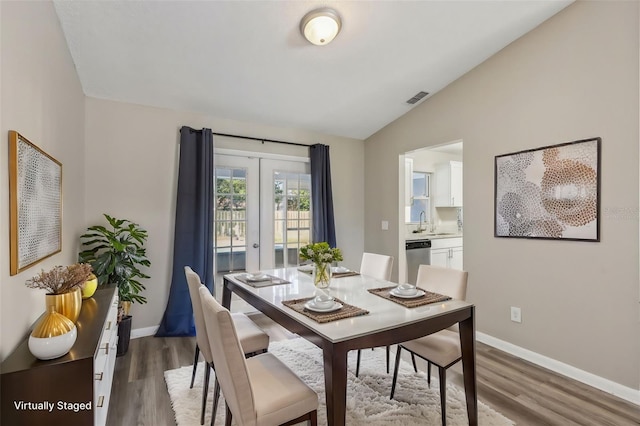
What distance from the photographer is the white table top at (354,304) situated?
1519mm

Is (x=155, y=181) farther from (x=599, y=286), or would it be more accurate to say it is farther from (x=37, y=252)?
(x=599, y=286)

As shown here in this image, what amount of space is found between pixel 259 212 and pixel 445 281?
7.99 feet

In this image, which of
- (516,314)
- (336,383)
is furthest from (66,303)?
(516,314)

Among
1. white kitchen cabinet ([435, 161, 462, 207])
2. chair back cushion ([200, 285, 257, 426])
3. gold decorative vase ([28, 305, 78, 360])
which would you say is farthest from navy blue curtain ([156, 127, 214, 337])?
white kitchen cabinet ([435, 161, 462, 207])

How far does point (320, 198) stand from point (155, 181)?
1.91 m

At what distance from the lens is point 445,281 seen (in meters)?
2.31

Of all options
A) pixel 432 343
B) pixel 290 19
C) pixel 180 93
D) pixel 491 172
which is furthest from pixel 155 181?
pixel 491 172

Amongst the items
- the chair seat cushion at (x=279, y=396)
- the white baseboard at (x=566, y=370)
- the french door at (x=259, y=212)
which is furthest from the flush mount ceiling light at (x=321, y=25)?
the white baseboard at (x=566, y=370)

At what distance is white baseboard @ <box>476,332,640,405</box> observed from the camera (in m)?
2.27

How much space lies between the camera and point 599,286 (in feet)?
7.98

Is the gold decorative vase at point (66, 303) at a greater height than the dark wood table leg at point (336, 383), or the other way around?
the gold decorative vase at point (66, 303)

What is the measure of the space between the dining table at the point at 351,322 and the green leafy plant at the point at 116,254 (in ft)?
3.66

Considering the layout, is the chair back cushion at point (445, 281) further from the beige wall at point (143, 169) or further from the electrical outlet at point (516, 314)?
the beige wall at point (143, 169)

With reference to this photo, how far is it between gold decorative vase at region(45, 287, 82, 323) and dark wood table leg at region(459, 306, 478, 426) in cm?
210
